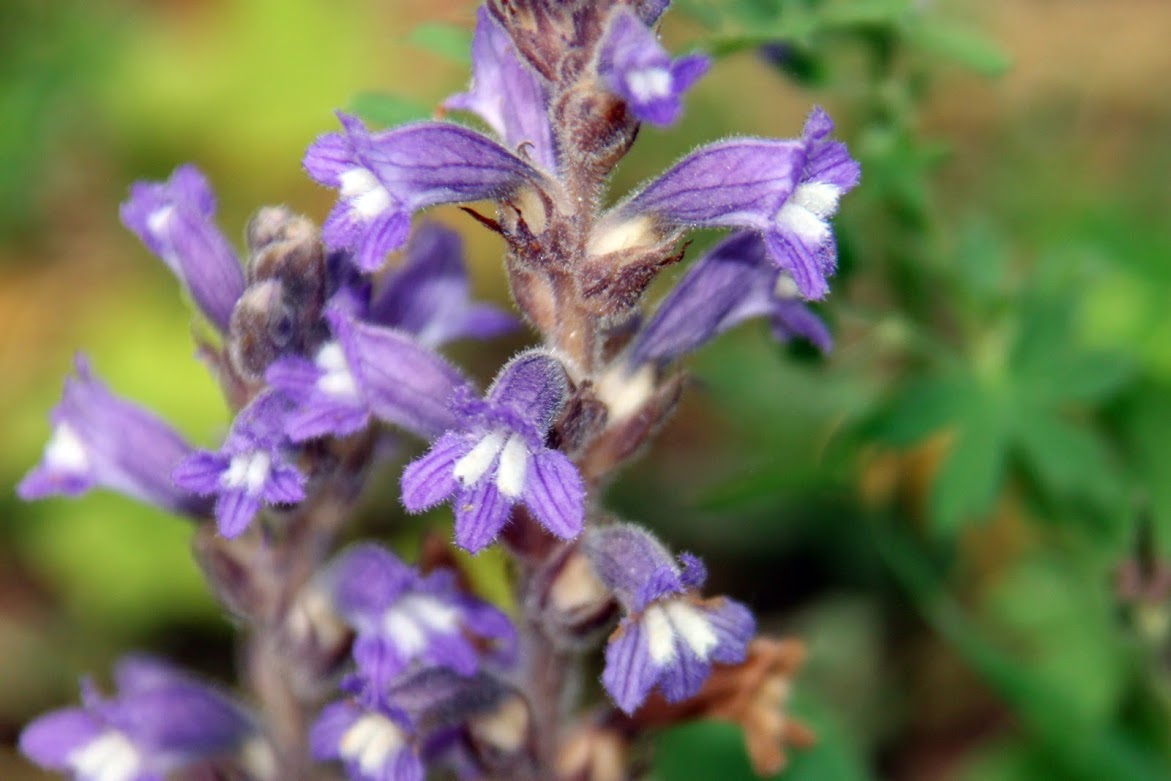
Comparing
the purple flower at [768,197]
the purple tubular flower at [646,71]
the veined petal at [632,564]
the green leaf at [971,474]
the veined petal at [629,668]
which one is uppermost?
the purple tubular flower at [646,71]

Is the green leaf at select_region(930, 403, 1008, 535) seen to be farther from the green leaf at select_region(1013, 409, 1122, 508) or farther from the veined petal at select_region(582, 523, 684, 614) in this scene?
the veined petal at select_region(582, 523, 684, 614)

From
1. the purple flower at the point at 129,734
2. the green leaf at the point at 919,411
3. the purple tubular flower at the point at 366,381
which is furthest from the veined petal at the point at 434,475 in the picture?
the green leaf at the point at 919,411

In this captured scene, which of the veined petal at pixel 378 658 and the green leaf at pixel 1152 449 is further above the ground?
the veined petal at pixel 378 658

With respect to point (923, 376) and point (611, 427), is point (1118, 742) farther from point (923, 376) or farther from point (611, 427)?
point (611, 427)

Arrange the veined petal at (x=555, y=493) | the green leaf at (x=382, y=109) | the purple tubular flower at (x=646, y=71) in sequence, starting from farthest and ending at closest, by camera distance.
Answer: the green leaf at (x=382, y=109)
the veined petal at (x=555, y=493)
the purple tubular flower at (x=646, y=71)

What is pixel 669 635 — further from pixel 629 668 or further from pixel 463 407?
pixel 463 407

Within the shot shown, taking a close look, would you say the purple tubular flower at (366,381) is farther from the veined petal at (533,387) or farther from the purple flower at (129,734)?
the purple flower at (129,734)
